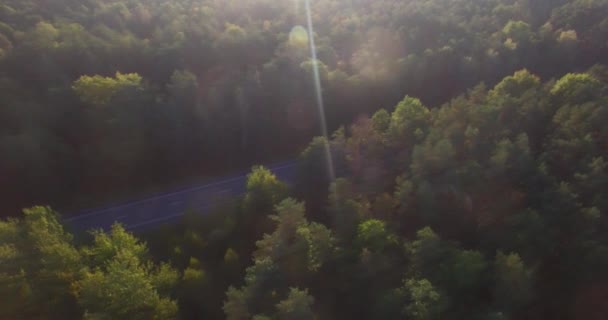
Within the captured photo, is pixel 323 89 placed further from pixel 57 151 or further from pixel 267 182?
pixel 57 151

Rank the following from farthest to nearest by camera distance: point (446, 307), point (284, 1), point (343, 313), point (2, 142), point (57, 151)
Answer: point (284, 1), point (57, 151), point (2, 142), point (343, 313), point (446, 307)

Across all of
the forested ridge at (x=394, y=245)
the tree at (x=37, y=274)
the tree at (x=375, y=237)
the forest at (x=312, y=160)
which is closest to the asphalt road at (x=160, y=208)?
the forest at (x=312, y=160)

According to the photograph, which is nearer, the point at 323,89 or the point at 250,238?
the point at 250,238

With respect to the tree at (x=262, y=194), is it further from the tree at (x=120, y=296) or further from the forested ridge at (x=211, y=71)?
the forested ridge at (x=211, y=71)

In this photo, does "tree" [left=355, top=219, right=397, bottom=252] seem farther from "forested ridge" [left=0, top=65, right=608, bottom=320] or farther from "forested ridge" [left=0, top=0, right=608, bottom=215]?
"forested ridge" [left=0, top=0, right=608, bottom=215]

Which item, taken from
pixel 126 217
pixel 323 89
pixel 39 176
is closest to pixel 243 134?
pixel 323 89

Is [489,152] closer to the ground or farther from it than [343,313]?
farther from it
